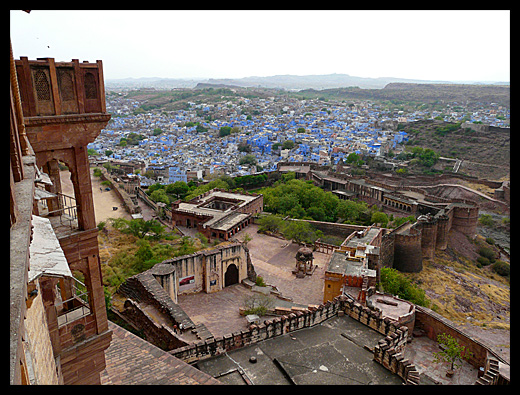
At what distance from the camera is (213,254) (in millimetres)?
17172

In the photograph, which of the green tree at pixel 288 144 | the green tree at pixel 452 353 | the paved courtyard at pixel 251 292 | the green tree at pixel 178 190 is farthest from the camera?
the green tree at pixel 288 144

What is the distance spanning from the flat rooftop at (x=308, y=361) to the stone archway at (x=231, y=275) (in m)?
6.86

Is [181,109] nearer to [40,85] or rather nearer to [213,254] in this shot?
[213,254]

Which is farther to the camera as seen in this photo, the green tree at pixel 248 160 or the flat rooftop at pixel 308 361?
the green tree at pixel 248 160

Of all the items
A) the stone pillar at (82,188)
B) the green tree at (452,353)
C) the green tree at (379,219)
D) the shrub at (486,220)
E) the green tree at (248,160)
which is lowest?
the shrub at (486,220)

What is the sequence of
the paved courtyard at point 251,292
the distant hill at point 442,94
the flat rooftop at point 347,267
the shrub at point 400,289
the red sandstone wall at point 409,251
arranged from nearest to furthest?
the paved courtyard at point 251,292 < the flat rooftop at point 347,267 < the shrub at point 400,289 < the red sandstone wall at point 409,251 < the distant hill at point 442,94

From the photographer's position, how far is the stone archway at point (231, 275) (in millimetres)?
18031

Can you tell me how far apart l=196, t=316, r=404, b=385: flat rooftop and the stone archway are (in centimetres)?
686

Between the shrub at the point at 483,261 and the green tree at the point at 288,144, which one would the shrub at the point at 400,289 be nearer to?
the shrub at the point at 483,261

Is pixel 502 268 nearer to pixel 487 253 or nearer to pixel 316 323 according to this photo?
pixel 487 253

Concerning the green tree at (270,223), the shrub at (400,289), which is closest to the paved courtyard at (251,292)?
the green tree at (270,223)

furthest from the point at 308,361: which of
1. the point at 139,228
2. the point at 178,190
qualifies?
the point at 178,190

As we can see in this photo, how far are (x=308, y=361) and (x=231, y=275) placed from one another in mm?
8480

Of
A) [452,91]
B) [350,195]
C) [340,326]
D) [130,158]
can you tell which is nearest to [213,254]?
[340,326]
